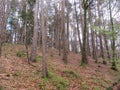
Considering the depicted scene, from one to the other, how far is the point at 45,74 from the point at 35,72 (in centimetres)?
86

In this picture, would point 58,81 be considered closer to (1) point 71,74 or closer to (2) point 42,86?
(2) point 42,86

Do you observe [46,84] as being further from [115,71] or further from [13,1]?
[13,1]

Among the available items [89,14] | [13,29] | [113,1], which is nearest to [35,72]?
[113,1]

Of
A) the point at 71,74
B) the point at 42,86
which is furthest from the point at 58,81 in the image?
the point at 71,74

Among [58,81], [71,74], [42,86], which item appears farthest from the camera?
[71,74]

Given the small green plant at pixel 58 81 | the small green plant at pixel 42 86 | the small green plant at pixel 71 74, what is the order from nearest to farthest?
the small green plant at pixel 42 86 → the small green plant at pixel 58 81 → the small green plant at pixel 71 74

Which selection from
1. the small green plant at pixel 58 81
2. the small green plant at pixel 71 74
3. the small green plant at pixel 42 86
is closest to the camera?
the small green plant at pixel 42 86

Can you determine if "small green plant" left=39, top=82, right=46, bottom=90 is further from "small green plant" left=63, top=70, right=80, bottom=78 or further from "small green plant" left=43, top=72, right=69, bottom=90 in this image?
"small green plant" left=63, top=70, right=80, bottom=78

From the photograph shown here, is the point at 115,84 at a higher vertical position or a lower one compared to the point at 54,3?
lower

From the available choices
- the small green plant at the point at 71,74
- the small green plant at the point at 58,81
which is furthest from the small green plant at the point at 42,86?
the small green plant at the point at 71,74

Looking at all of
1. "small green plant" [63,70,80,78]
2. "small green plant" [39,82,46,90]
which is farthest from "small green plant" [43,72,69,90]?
"small green plant" [63,70,80,78]

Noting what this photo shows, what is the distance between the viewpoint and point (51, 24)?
38125 mm

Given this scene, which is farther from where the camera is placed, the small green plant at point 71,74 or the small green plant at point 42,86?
the small green plant at point 71,74

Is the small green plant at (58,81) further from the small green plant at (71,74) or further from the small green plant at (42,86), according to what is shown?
the small green plant at (71,74)
